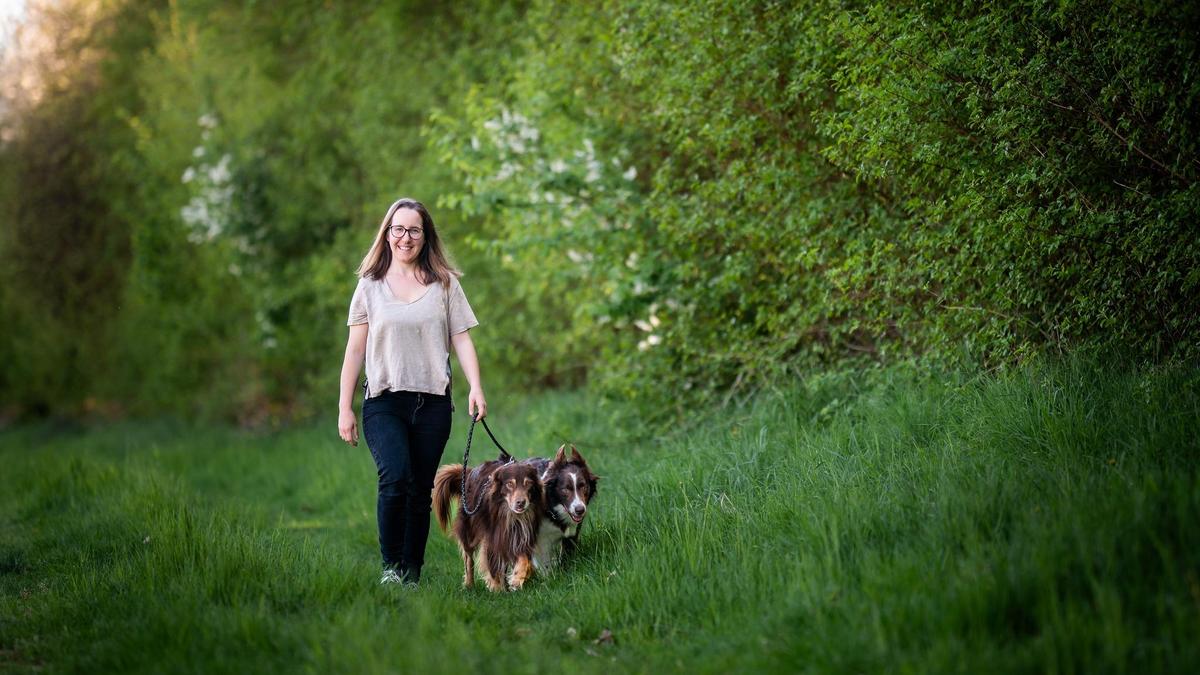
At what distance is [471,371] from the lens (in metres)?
6.48

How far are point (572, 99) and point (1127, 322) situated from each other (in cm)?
570

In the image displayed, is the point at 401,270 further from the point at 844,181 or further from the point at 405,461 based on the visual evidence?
the point at 844,181

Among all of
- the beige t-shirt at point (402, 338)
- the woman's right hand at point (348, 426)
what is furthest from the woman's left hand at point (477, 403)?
the woman's right hand at point (348, 426)

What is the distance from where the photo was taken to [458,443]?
1092cm

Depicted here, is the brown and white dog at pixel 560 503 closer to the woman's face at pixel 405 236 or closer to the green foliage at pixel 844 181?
the woman's face at pixel 405 236

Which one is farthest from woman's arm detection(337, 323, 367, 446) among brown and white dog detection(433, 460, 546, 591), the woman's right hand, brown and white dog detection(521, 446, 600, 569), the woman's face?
brown and white dog detection(521, 446, 600, 569)

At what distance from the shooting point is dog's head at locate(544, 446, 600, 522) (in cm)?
626

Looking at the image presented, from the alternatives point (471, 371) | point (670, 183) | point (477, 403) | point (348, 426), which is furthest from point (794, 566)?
point (670, 183)

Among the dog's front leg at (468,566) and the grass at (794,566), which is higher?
the grass at (794,566)

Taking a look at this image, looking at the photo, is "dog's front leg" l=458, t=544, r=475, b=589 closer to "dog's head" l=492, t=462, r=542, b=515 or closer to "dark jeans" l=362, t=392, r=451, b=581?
"dark jeans" l=362, t=392, r=451, b=581

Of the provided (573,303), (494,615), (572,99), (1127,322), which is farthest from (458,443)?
(1127,322)

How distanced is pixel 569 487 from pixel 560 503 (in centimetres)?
11

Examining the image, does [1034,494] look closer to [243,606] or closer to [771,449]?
[771,449]

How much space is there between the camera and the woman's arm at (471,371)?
6.34m
